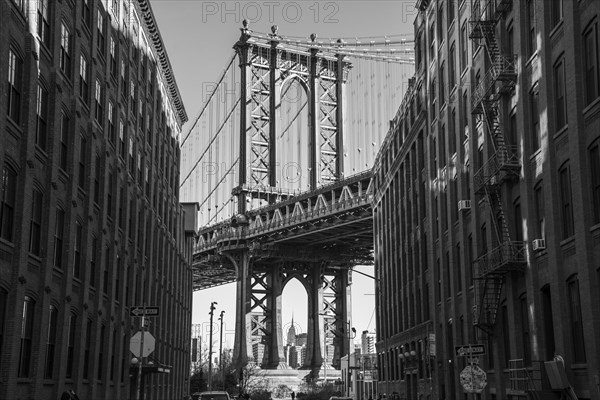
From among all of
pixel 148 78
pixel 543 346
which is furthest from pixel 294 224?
pixel 543 346

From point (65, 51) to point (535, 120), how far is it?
1669cm

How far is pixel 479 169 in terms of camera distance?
3759cm

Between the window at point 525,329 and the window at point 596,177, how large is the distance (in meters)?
7.76

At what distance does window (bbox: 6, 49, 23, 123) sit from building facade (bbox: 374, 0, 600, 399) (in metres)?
15.9

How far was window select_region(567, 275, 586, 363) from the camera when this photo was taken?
2669cm

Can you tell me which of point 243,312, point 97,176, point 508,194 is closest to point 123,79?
point 97,176

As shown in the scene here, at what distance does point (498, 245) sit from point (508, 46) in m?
7.57

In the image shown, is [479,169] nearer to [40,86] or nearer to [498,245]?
[498,245]

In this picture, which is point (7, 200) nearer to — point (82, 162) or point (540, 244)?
point (82, 162)

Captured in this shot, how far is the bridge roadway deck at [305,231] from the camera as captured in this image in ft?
320

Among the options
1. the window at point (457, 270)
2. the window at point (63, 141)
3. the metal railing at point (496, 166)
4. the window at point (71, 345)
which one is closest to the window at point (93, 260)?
the window at point (71, 345)

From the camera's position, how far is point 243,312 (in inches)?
4614

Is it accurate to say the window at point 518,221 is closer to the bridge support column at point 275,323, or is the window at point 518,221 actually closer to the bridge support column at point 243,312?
the bridge support column at point 243,312

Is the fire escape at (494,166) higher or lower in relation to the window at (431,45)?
lower
